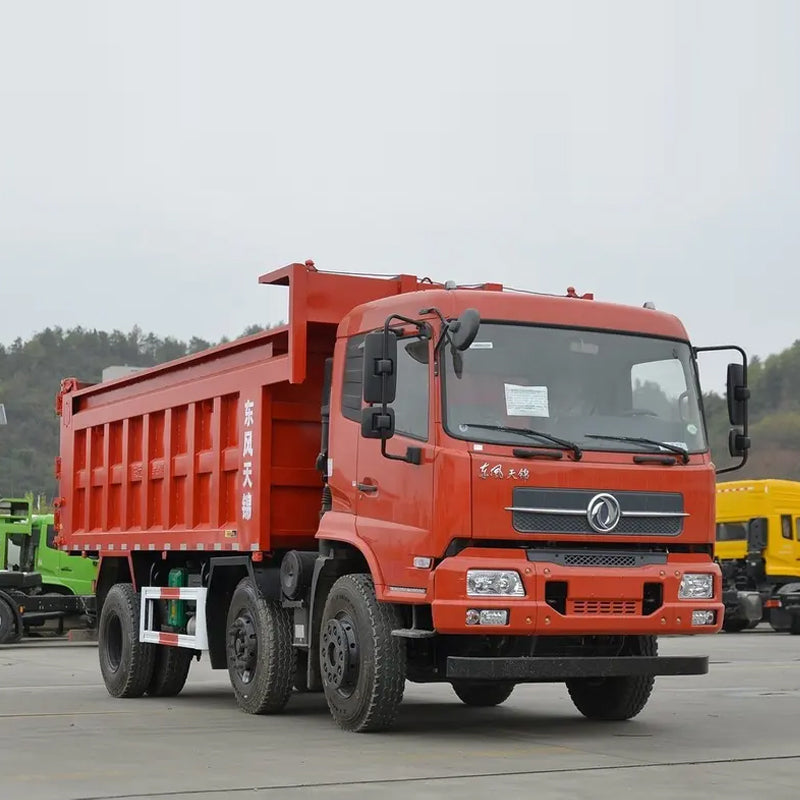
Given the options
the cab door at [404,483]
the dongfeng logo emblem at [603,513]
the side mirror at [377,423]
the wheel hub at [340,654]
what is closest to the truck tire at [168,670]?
the wheel hub at [340,654]

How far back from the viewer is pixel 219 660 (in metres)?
12.8

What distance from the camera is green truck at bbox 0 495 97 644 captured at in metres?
24.0

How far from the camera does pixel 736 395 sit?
11.1 meters

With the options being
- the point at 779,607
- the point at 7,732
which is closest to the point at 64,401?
the point at 7,732

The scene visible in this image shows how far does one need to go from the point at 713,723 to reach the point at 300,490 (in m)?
3.57

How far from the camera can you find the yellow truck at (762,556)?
30.5m

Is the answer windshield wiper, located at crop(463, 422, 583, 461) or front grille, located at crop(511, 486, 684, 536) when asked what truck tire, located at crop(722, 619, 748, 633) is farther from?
windshield wiper, located at crop(463, 422, 583, 461)

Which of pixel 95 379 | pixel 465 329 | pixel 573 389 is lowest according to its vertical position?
pixel 573 389

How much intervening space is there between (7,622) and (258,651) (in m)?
13.0

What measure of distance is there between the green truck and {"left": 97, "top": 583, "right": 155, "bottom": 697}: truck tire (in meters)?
9.27

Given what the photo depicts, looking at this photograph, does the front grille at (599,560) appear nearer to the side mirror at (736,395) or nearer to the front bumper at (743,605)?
the side mirror at (736,395)

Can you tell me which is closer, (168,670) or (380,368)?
(380,368)

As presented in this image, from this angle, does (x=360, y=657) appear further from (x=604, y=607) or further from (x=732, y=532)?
(x=732, y=532)

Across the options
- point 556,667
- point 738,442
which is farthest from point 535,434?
point 738,442
